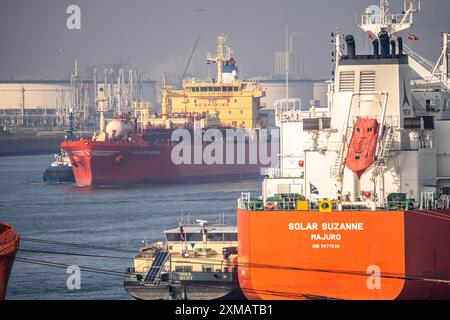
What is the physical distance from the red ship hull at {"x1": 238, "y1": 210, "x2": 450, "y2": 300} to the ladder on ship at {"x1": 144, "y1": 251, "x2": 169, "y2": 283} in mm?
4599

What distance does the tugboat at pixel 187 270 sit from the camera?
30203 millimetres

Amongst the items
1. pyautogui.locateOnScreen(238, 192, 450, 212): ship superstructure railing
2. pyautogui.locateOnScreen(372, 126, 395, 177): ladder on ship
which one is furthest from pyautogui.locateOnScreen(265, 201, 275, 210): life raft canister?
pyautogui.locateOnScreen(372, 126, 395, 177): ladder on ship

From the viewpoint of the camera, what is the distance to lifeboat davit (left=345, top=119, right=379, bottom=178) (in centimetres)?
2706

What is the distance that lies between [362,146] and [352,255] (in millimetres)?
2696

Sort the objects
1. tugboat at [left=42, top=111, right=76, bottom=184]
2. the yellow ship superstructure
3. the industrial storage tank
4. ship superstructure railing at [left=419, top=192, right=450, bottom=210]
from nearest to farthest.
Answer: ship superstructure railing at [left=419, top=192, right=450, bottom=210]
tugboat at [left=42, top=111, right=76, bottom=184]
the industrial storage tank
the yellow ship superstructure

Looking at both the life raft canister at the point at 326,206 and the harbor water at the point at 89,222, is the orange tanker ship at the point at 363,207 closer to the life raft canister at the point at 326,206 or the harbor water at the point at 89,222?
the life raft canister at the point at 326,206

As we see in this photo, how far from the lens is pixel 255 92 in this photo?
91750mm

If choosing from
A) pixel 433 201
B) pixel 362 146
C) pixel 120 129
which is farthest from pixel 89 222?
pixel 120 129

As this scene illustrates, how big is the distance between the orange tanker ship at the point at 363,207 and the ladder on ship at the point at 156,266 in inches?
133

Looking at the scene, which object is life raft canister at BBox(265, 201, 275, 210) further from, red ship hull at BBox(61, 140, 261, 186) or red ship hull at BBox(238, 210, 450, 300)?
red ship hull at BBox(61, 140, 261, 186)

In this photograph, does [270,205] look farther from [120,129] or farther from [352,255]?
[120,129]

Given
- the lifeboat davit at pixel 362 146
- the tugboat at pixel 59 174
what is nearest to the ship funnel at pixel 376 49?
the lifeboat davit at pixel 362 146

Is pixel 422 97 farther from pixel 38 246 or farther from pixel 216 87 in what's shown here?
pixel 216 87
